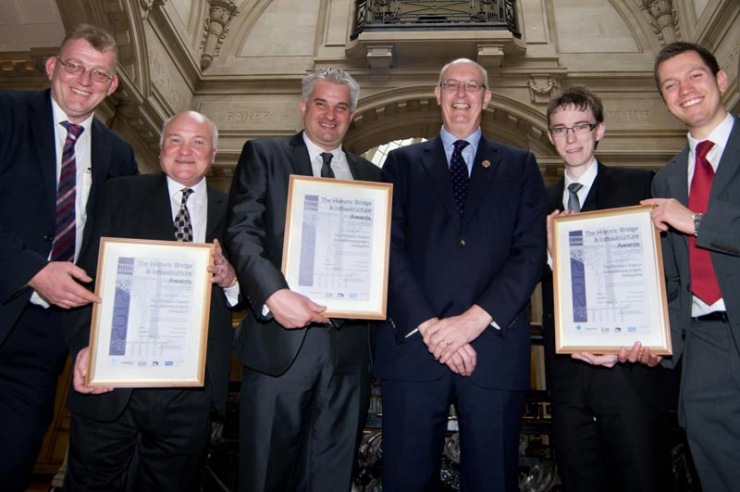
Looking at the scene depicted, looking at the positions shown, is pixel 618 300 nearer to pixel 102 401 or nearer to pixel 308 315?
pixel 308 315

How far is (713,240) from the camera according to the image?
1.86 m

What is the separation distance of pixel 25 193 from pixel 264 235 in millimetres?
989

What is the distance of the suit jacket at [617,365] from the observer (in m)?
1.99

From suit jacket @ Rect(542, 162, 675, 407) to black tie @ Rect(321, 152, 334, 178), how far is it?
106cm

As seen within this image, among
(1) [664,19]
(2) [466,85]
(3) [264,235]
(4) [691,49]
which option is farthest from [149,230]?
(1) [664,19]

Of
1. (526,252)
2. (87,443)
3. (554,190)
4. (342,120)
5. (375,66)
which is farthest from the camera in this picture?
(375,66)

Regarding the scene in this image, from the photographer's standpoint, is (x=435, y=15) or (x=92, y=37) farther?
(x=435, y=15)

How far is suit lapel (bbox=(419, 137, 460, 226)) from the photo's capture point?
2.15m

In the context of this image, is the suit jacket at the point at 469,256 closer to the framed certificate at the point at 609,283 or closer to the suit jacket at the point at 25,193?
the framed certificate at the point at 609,283

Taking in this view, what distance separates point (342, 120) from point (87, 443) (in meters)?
1.66

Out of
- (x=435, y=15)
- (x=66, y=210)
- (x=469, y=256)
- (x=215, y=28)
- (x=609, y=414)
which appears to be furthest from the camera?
(x=215, y=28)

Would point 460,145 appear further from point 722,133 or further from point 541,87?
point 541,87

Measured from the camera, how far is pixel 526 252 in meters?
2.09

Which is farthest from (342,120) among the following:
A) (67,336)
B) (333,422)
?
(67,336)
